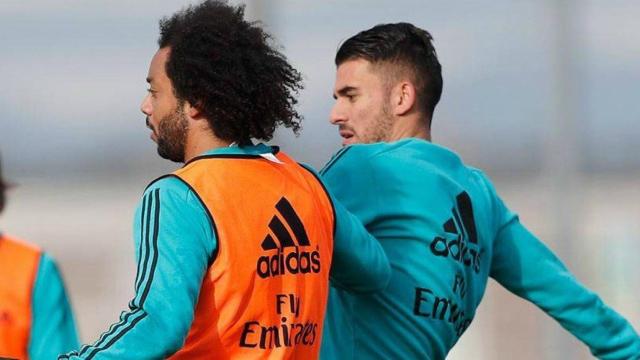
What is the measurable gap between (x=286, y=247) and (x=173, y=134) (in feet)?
1.05

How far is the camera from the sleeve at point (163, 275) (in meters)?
2.78

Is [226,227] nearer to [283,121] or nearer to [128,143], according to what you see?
[283,121]

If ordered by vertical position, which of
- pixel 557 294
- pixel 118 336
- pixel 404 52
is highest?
pixel 404 52

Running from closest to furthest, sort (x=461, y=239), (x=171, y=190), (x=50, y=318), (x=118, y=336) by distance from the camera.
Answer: (x=118, y=336), (x=171, y=190), (x=461, y=239), (x=50, y=318)

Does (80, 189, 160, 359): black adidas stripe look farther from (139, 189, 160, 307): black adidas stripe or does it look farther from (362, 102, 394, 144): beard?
(362, 102, 394, 144): beard

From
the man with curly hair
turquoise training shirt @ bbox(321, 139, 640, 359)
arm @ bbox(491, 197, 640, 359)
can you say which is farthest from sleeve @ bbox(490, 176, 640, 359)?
the man with curly hair

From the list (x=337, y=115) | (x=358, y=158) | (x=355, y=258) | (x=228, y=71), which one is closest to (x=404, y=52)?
(x=337, y=115)

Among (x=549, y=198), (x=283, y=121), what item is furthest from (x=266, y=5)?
(x=283, y=121)

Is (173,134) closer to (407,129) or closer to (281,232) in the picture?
(281,232)

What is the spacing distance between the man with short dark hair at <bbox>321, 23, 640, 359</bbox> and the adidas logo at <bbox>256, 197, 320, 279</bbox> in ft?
1.91

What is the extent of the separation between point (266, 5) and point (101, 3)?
6.47 feet

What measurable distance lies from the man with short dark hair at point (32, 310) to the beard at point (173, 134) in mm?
1282

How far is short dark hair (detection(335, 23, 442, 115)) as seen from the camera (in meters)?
3.94

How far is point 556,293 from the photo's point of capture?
405cm
